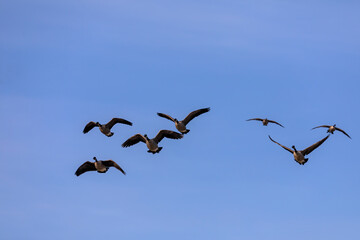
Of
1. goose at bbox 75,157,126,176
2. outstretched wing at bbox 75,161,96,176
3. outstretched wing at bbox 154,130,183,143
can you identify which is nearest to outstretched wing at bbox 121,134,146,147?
outstretched wing at bbox 154,130,183,143

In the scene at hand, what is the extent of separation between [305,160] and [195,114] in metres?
8.77

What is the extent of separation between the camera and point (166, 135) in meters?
53.8

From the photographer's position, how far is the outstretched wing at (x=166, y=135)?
5312cm

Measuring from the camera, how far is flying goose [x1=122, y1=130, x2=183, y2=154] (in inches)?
2062

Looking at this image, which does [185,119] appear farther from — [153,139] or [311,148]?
[311,148]

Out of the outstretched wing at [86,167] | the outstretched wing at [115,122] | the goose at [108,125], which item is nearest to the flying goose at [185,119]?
the outstretched wing at [115,122]

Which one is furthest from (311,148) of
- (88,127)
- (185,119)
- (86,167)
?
(88,127)

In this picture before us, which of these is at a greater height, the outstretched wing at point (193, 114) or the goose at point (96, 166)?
the outstretched wing at point (193, 114)

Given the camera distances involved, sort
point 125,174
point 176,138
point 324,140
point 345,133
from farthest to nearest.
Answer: point 345,133
point 176,138
point 324,140
point 125,174

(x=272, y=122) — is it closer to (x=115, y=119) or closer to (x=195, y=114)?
(x=195, y=114)

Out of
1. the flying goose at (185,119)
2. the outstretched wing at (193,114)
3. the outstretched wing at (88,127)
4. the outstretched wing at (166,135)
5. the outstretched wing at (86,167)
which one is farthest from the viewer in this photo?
the outstretched wing at (88,127)

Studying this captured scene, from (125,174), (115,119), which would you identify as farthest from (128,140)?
(125,174)

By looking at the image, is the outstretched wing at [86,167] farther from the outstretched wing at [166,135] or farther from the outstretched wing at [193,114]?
the outstretched wing at [193,114]

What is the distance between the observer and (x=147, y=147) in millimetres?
52531
